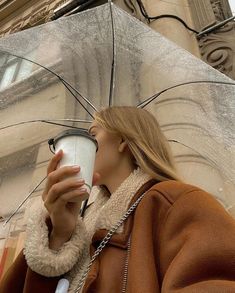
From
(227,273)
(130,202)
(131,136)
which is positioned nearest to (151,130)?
(131,136)

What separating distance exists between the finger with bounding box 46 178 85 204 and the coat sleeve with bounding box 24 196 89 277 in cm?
14

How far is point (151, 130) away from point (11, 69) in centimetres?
173

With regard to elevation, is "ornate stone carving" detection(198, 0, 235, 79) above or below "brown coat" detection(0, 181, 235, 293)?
below

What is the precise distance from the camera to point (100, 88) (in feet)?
8.99

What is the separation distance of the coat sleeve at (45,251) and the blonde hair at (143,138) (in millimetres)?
392

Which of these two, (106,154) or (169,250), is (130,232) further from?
(106,154)

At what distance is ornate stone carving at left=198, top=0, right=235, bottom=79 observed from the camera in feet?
13.4

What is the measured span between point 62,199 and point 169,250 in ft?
1.20

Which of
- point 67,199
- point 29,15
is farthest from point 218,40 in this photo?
point 29,15

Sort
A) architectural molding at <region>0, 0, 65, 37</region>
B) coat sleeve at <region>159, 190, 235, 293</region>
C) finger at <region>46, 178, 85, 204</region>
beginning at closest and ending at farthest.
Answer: coat sleeve at <region>159, 190, 235, 293</region> < finger at <region>46, 178, 85, 204</region> < architectural molding at <region>0, 0, 65, 37</region>

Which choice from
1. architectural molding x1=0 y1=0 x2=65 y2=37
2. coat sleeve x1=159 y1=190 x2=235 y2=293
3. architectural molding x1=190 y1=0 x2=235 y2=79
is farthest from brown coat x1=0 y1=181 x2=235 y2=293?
architectural molding x1=0 y1=0 x2=65 y2=37

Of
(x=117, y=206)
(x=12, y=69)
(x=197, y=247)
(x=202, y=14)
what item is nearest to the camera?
(x=197, y=247)

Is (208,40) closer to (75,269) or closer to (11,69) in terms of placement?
(11,69)

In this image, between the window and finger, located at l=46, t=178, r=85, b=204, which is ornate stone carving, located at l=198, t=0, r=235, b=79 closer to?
the window
